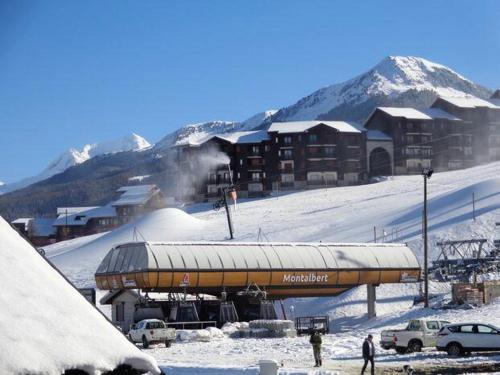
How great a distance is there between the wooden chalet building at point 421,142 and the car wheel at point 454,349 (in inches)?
4012

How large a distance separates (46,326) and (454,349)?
2634cm

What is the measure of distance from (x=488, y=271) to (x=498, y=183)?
34.8 meters

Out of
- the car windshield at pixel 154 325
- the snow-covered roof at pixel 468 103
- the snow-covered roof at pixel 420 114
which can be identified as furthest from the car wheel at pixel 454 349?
the snow-covered roof at pixel 468 103

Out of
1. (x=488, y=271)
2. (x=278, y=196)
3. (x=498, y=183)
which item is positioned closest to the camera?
(x=488, y=271)

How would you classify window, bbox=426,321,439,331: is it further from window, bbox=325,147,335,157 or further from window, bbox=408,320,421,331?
window, bbox=325,147,335,157

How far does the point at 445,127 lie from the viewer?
456 feet

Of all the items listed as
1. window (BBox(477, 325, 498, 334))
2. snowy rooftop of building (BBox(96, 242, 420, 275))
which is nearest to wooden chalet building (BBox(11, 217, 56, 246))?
snowy rooftop of building (BBox(96, 242, 420, 275))

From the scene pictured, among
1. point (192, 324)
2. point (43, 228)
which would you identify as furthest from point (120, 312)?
point (43, 228)

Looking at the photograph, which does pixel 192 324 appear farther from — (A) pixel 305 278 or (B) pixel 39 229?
(B) pixel 39 229

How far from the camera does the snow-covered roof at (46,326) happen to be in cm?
746

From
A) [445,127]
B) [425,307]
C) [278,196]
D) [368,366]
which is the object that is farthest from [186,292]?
[445,127]

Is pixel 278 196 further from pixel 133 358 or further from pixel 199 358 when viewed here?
pixel 133 358

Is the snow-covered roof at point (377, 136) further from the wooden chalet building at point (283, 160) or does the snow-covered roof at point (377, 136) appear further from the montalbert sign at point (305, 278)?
the montalbert sign at point (305, 278)

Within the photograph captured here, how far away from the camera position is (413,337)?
34.6 meters
